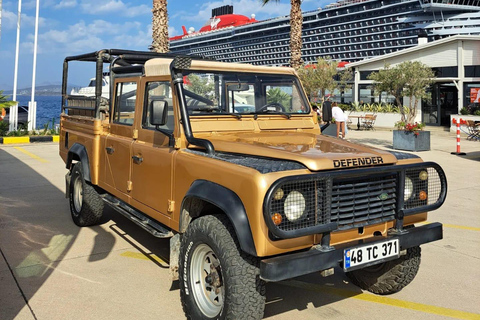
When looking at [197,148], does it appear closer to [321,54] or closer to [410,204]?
[410,204]

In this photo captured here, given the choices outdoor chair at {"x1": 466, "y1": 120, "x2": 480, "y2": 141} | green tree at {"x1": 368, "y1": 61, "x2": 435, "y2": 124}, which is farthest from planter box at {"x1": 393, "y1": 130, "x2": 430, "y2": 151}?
outdoor chair at {"x1": 466, "y1": 120, "x2": 480, "y2": 141}

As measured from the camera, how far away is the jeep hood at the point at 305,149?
3176mm

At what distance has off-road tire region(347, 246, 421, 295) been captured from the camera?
3.89 meters

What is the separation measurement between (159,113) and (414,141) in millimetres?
12812

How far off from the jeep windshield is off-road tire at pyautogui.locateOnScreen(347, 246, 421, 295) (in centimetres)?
169

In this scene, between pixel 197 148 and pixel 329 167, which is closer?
pixel 329 167

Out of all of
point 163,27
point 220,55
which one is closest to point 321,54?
point 220,55

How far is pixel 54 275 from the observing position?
445 cm

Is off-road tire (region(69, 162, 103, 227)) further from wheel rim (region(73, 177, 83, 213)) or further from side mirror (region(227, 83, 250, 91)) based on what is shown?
side mirror (region(227, 83, 250, 91))

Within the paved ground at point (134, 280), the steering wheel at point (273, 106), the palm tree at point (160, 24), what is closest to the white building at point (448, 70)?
the palm tree at point (160, 24)

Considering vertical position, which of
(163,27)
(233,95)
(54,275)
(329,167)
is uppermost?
(163,27)

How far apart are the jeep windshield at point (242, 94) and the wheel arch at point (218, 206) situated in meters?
0.90

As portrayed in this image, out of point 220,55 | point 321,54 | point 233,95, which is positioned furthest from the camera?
point 220,55

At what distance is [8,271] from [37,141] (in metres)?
13.7
